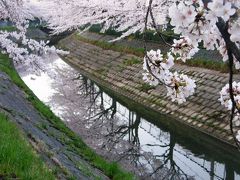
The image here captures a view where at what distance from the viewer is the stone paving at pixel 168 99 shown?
40.7 ft

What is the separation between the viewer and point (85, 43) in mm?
34281

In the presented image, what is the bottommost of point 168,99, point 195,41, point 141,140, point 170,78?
point 141,140

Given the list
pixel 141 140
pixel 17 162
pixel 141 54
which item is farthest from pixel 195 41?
pixel 141 54

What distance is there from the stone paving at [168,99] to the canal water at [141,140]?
34 cm

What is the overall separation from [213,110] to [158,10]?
12.1 feet

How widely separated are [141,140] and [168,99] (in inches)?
102

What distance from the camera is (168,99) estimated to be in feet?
50.1

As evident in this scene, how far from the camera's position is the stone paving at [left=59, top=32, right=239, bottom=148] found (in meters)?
12.4

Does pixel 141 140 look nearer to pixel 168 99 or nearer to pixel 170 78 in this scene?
pixel 168 99

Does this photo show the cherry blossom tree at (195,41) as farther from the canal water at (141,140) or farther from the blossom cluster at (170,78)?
the canal water at (141,140)

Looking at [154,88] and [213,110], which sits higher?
[213,110]

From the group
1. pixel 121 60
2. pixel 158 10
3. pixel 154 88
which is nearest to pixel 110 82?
pixel 121 60

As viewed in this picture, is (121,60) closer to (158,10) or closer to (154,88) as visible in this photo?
(154,88)

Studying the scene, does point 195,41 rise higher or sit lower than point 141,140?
higher
